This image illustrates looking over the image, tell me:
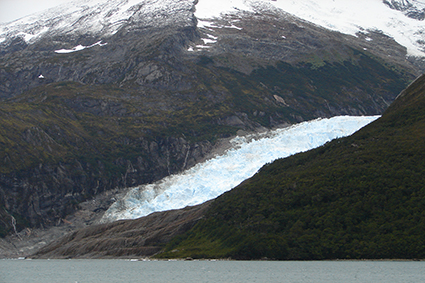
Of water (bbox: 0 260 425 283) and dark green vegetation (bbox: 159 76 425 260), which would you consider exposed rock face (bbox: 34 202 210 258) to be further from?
water (bbox: 0 260 425 283)

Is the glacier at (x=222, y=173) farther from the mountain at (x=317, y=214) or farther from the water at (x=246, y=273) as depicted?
the water at (x=246, y=273)

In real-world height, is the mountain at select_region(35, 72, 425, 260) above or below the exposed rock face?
above

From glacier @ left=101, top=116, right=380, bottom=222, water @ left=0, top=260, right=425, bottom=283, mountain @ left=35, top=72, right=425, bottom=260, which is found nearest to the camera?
water @ left=0, top=260, right=425, bottom=283

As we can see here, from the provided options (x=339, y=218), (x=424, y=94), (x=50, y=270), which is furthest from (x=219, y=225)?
(x=424, y=94)

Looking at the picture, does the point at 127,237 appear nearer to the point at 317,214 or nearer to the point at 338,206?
the point at 317,214

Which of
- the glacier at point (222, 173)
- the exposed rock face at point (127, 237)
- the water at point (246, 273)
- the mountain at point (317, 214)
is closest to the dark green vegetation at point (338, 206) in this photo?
the mountain at point (317, 214)

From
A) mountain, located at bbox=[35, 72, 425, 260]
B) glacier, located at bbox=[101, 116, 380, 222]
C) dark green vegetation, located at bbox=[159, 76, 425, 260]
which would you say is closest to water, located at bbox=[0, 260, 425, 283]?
dark green vegetation, located at bbox=[159, 76, 425, 260]

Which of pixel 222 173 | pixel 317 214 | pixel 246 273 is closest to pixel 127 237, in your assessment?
pixel 317 214
